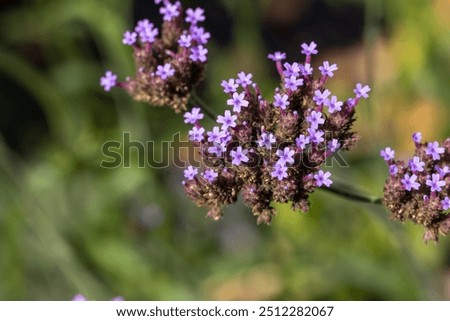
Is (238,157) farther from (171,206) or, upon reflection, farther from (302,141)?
(171,206)

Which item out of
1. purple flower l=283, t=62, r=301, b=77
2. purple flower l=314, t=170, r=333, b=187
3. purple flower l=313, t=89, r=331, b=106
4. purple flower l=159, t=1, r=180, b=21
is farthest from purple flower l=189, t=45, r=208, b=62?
purple flower l=314, t=170, r=333, b=187

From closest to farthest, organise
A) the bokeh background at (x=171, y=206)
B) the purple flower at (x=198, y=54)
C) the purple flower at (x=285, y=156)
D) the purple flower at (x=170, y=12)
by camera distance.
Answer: the purple flower at (x=285, y=156)
the purple flower at (x=198, y=54)
the purple flower at (x=170, y=12)
the bokeh background at (x=171, y=206)

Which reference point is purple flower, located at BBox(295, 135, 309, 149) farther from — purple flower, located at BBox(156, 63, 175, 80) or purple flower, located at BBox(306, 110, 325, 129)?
purple flower, located at BBox(156, 63, 175, 80)

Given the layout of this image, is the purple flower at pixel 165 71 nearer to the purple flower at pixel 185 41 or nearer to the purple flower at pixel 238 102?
the purple flower at pixel 185 41

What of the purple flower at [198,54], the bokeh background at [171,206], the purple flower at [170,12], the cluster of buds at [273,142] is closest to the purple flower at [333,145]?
A: the cluster of buds at [273,142]

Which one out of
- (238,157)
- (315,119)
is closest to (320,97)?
(315,119)
